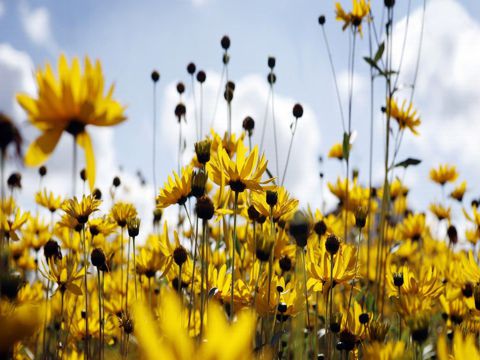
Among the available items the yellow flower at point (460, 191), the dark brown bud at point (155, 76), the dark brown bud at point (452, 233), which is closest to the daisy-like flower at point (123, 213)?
the dark brown bud at point (155, 76)

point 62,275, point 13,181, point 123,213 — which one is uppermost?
point 13,181

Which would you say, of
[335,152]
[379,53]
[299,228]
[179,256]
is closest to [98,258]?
[179,256]

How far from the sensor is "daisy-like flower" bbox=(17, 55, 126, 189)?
33.9 inches

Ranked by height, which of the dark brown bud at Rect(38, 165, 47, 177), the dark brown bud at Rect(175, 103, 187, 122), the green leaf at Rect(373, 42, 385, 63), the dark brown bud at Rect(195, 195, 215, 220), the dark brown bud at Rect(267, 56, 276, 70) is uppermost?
the dark brown bud at Rect(267, 56, 276, 70)

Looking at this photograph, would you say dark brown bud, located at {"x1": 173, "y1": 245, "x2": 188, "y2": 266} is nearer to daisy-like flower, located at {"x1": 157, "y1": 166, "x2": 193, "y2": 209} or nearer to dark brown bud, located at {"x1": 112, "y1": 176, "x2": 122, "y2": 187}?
daisy-like flower, located at {"x1": 157, "y1": 166, "x2": 193, "y2": 209}

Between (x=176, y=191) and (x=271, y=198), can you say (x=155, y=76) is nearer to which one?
(x=176, y=191)

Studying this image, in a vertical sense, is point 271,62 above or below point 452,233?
above

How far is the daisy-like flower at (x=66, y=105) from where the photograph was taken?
86 cm

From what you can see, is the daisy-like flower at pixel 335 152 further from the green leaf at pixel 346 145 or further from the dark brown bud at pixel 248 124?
the green leaf at pixel 346 145

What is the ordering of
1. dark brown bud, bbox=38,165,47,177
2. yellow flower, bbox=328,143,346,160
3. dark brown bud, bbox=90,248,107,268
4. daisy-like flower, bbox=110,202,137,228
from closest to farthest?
1. dark brown bud, bbox=90,248,107,268
2. daisy-like flower, bbox=110,202,137,228
3. dark brown bud, bbox=38,165,47,177
4. yellow flower, bbox=328,143,346,160

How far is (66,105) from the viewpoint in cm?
88

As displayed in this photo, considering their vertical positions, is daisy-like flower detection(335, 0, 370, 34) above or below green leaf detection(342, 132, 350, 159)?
above

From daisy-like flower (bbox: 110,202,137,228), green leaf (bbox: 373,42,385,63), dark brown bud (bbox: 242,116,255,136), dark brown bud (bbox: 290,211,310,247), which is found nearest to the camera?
dark brown bud (bbox: 290,211,310,247)

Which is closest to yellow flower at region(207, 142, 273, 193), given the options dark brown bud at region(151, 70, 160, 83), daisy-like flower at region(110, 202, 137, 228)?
daisy-like flower at region(110, 202, 137, 228)
